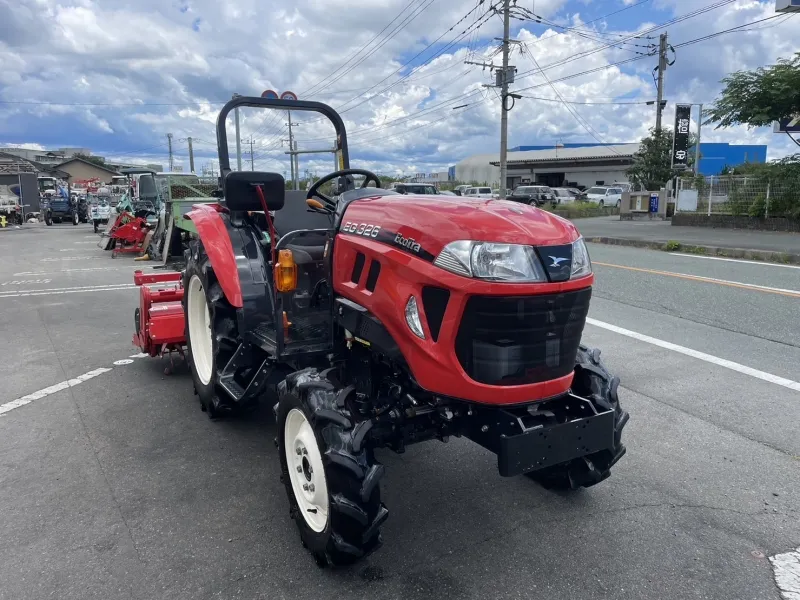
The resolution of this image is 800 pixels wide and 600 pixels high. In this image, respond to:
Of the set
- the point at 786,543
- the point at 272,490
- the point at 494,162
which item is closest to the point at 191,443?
the point at 272,490

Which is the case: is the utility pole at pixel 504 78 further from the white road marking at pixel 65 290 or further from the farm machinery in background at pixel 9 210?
the farm machinery in background at pixel 9 210

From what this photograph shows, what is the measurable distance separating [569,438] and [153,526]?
2.00m

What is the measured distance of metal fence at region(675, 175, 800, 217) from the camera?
17375 mm

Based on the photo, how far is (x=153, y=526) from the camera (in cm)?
292

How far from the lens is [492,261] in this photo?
2279mm

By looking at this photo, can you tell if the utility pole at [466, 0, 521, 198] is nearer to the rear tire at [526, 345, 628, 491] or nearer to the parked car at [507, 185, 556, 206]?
the parked car at [507, 185, 556, 206]

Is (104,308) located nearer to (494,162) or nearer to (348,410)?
(348,410)

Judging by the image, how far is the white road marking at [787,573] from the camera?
240 cm

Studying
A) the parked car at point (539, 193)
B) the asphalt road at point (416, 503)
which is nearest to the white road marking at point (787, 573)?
the asphalt road at point (416, 503)

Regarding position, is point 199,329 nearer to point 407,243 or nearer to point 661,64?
point 407,243

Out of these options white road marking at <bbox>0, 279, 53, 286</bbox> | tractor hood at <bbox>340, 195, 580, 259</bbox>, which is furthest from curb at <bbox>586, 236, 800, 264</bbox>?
white road marking at <bbox>0, 279, 53, 286</bbox>

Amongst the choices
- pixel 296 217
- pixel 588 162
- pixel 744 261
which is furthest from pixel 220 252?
pixel 588 162

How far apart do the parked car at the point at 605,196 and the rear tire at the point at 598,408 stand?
1398 inches

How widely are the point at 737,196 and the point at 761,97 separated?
2903mm
